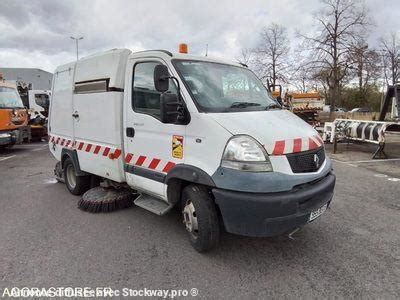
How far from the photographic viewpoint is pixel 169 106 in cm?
370

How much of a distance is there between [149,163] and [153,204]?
56cm

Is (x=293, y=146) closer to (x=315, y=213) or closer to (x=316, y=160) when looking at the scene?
(x=316, y=160)

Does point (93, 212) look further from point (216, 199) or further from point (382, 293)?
point (382, 293)

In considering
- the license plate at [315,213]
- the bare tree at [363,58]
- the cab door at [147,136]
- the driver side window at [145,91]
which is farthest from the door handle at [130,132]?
the bare tree at [363,58]

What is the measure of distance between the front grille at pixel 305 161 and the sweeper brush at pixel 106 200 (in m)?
2.96

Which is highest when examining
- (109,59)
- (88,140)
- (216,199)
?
(109,59)

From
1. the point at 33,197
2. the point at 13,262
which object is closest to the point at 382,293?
the point at 13,262

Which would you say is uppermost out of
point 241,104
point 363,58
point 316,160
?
point 363,58

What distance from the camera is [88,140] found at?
217 inches

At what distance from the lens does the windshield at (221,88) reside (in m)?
3.85

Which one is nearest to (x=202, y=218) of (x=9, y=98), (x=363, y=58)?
(x=9, y=98)

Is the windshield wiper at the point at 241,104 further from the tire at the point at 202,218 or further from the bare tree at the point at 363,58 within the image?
the bare tree at the point at 363,58

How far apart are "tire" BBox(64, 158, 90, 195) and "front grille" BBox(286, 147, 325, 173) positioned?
4099mm

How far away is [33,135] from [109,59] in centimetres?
1465
